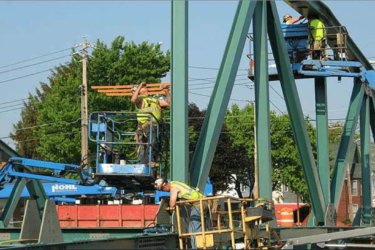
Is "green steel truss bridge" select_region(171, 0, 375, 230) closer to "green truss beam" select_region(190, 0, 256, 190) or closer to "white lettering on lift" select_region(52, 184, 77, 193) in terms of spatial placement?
"green truss beam" select_region(190, 0, 256, 190)

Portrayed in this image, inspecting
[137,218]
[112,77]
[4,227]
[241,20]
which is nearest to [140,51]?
[112,77]

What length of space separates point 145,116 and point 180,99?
340 cm

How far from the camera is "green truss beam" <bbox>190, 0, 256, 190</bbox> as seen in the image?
1118cm

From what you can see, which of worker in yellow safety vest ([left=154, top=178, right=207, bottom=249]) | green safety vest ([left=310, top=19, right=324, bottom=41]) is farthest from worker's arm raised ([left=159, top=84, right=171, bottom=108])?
green safety vest ([left=310, top=19, right=324, bottom=41])

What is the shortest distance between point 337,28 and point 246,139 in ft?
138

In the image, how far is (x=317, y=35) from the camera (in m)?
17.5

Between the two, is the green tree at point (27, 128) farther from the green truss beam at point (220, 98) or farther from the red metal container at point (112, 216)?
the green truss beam at point (220, 98)

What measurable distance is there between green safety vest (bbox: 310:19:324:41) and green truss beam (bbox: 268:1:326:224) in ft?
9.91

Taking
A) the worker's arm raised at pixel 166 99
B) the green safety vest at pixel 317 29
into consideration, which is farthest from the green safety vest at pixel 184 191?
the green safety vest at pixel 317 29

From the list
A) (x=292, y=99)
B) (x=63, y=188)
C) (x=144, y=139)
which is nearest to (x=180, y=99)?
(x=144, y=139)

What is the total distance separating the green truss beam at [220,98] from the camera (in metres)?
11.2

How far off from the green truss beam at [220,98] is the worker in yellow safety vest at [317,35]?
5.35 meters

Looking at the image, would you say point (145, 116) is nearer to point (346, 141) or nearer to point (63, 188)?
point (346, 141)

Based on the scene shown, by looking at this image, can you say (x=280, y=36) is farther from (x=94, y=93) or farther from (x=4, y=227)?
(x=94, y=93)
